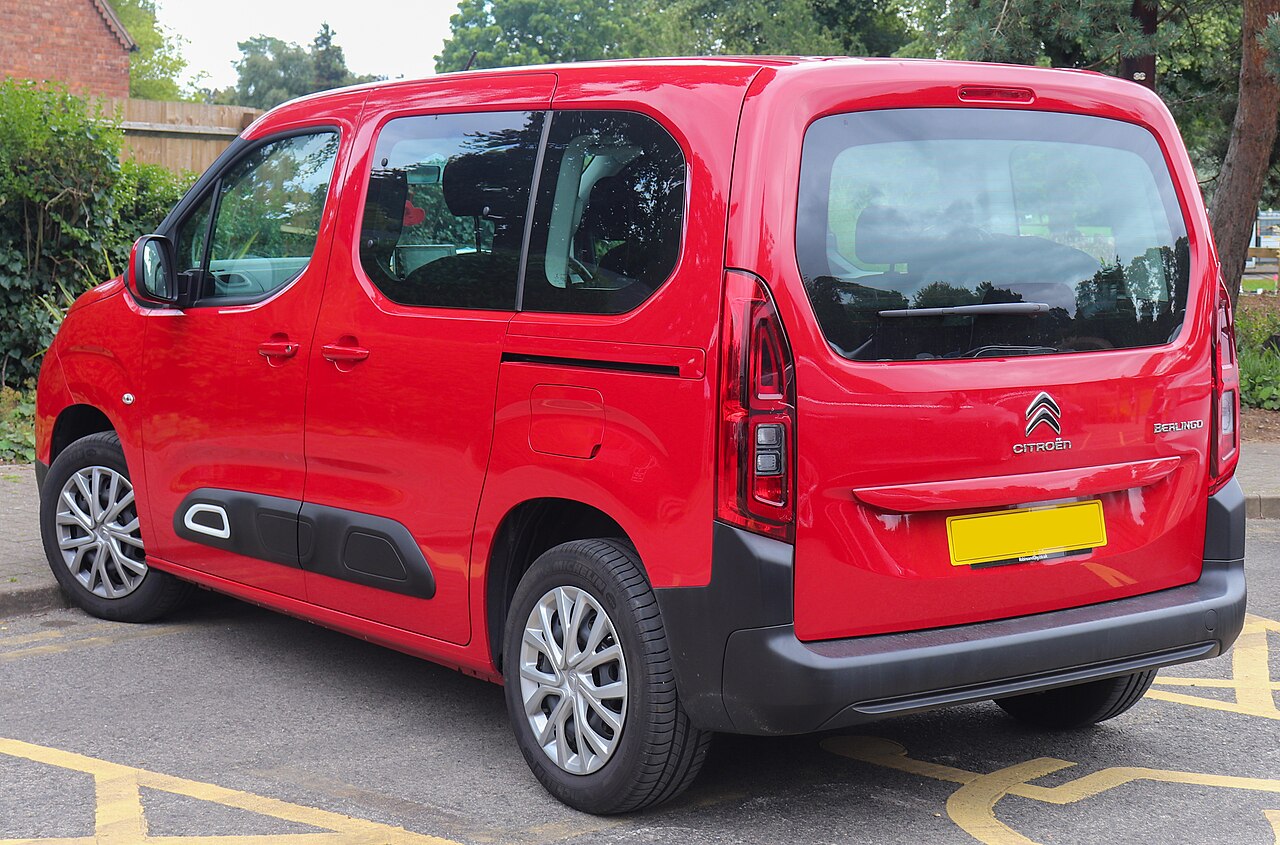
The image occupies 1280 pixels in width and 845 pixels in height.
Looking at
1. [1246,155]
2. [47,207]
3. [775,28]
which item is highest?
[775,28]

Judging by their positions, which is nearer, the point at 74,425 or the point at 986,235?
the point at 986,235

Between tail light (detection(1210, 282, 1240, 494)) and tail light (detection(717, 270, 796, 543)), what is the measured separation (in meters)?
1.41

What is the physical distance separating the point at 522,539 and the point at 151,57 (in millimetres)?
68164

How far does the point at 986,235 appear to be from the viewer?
3725 mm

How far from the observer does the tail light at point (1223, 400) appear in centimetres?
411

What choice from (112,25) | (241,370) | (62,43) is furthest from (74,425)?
(112,25)

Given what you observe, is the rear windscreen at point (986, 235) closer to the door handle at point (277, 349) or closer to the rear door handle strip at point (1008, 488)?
the rear door handle strip at point (1008, 488)

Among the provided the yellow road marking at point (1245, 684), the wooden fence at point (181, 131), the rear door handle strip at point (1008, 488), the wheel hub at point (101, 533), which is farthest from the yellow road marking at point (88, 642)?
the wooden fence at point (181, 131)

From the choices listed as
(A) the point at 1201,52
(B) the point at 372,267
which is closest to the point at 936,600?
(B) the point at 372,267

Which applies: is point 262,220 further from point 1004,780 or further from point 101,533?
point 1004,780

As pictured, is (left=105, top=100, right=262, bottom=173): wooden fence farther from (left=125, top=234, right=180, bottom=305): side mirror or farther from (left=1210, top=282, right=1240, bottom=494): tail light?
(left=1210, top=282, right=1240, bottom=494): tail light

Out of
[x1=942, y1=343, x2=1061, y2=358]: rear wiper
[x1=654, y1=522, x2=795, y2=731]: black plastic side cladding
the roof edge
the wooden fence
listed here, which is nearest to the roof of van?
[x1=942, y1=343, x2=1061, y2=358]: rear wiper

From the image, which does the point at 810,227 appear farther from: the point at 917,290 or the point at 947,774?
the point at 947,774

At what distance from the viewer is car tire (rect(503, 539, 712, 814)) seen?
12.0 feet
